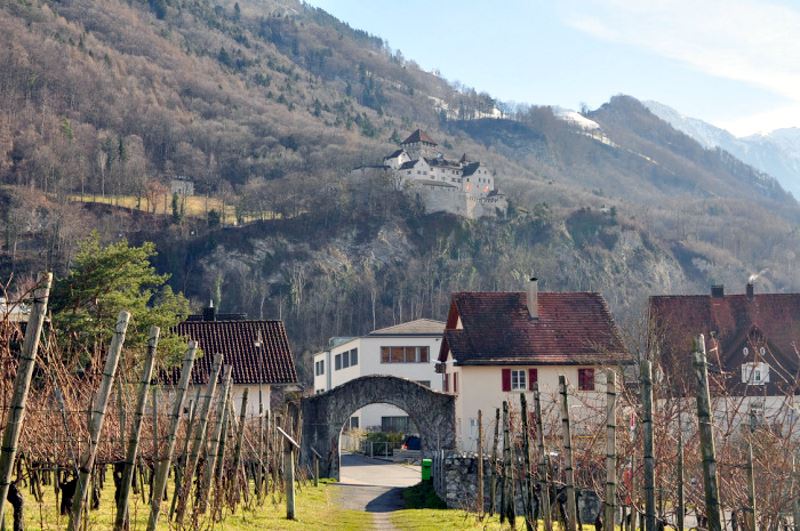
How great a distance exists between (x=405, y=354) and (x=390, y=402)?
29697mm

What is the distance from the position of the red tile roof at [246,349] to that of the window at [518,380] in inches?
357

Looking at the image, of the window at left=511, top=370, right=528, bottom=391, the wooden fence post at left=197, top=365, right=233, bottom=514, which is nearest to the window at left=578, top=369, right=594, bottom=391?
the window at left=511, top=370, right=528, bottom=391

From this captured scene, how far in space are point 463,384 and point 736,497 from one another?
36942 mm

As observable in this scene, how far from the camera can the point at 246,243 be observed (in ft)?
569

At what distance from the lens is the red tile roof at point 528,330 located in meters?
51.9

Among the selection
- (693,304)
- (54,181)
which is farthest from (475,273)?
(693,304)

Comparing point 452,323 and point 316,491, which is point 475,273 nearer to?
point 452,323

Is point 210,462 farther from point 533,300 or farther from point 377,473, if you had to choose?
point 533,300

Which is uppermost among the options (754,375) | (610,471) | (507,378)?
(507,378)

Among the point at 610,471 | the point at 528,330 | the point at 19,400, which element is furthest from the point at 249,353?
the point at 19,400

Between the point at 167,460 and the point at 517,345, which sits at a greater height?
the point at 517,345

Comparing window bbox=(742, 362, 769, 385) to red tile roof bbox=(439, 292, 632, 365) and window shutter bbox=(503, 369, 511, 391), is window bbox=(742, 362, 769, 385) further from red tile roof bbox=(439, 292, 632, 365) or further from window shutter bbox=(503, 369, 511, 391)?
window shutter bbox=(503, 369, 511, 391)

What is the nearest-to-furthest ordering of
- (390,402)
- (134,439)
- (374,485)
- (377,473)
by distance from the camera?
1. (134,439)
2. (374,485)
3. (390,402)
4. (377,473)

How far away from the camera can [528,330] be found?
2108 inches
